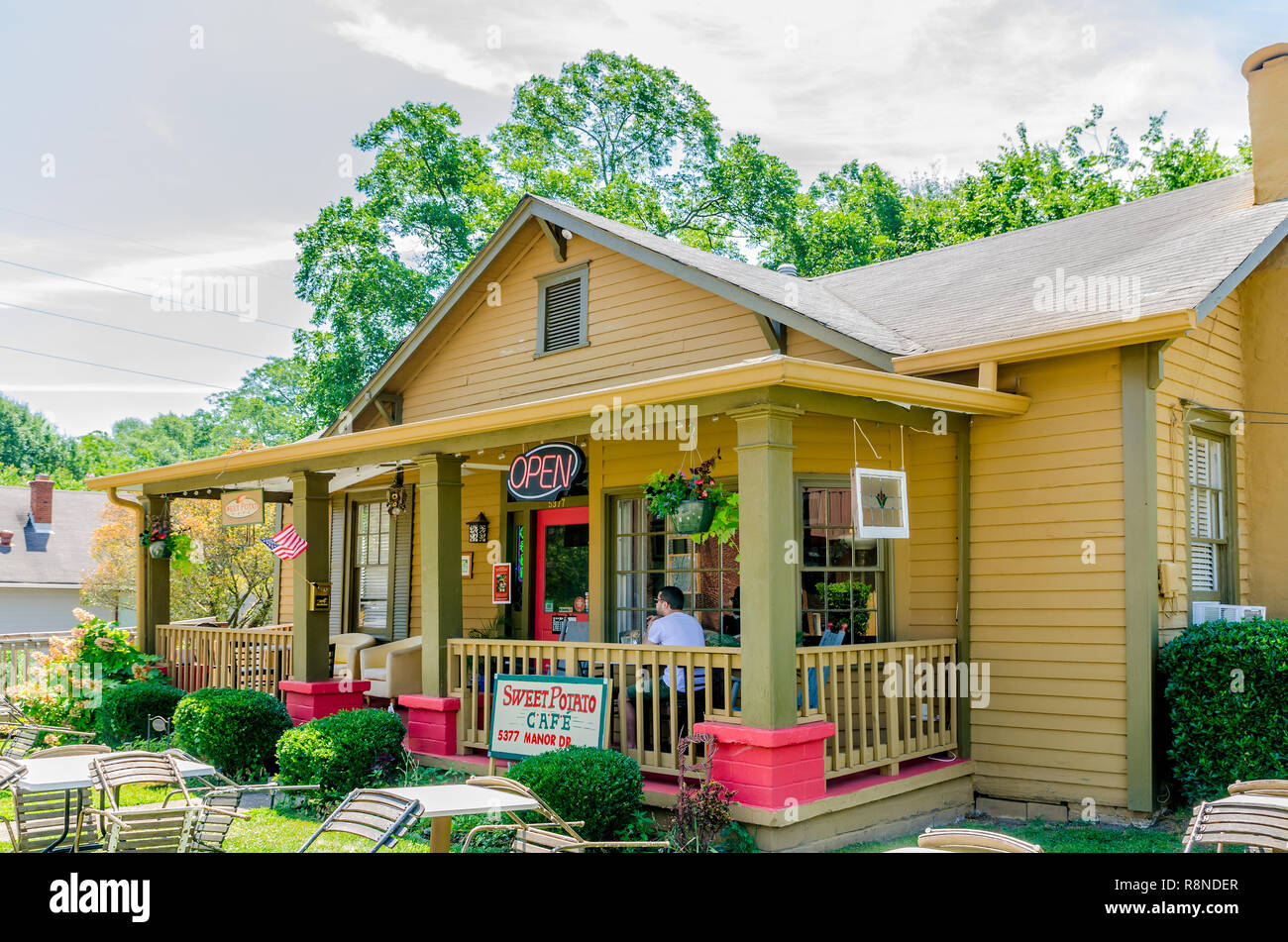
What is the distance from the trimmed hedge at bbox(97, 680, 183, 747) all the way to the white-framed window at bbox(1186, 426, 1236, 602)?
10017 millimetres

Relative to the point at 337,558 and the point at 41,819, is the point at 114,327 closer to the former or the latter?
the point at 337,558

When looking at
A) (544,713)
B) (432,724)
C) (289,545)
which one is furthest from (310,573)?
(544,713)

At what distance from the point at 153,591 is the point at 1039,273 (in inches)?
424

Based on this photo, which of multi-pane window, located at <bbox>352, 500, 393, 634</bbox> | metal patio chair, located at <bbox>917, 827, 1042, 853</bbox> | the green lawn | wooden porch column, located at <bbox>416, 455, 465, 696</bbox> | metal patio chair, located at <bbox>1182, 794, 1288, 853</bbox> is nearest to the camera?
metal patio chair, located at <bbox>917, 827, 1042, 853</bbox>

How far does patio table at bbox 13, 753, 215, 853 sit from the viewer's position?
558cm

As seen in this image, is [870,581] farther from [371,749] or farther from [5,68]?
[5,68]

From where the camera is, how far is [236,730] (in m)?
9.02

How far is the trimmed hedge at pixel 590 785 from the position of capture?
6.29m

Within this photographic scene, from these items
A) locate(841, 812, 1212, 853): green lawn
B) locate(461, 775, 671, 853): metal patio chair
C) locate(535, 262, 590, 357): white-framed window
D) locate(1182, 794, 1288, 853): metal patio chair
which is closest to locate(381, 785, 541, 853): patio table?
locate(461, 775, 671, 853): metal patio chair

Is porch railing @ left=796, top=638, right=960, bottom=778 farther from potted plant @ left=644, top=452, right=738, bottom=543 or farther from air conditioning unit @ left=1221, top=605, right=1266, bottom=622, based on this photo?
air conditioning unit @ left=1221, top=605, right=1266, bottom=622

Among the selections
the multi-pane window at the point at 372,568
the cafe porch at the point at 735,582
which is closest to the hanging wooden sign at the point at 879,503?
the cafe porch at the point at 735,582
